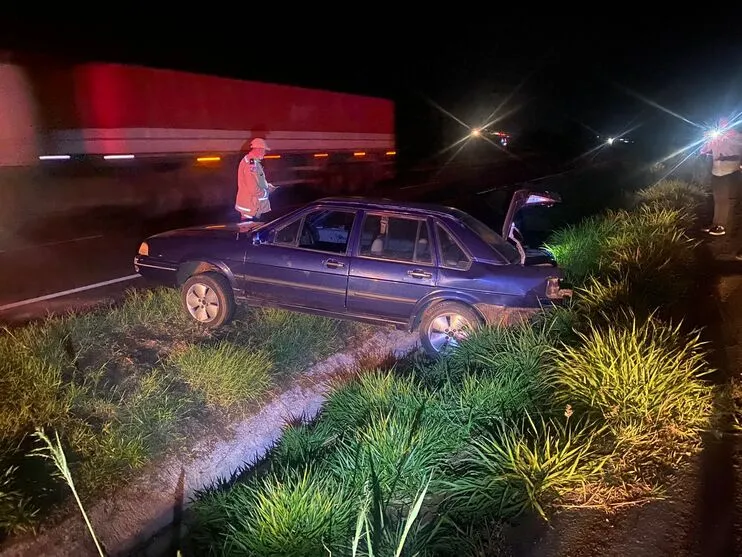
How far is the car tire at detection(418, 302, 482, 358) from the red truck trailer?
27.3 ft

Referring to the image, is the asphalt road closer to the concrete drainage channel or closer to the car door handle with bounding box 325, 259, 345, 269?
the car door handle with bounding box 325, 259, 345, 269

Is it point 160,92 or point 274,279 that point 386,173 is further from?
point 274,279

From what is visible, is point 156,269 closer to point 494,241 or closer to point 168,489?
point 168,489

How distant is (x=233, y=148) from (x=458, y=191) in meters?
8.13

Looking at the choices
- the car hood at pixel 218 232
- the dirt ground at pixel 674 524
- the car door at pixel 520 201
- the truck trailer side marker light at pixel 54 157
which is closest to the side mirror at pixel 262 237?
the car hood at pixel 218 232

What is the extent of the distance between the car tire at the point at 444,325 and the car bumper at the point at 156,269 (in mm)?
2711

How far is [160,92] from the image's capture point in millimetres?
12633

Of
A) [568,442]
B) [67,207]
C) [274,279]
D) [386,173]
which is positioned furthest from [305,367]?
[386,173]

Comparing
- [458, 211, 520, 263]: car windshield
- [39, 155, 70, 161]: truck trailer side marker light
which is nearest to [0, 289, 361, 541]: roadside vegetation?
[458, 211, 520, 263]: car windshield

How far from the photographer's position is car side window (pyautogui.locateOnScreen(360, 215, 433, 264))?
6031 millimetres

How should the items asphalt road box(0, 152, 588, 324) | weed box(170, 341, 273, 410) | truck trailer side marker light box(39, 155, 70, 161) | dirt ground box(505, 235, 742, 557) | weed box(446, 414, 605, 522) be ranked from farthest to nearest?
truck trailer side marker light box(39, 155, 70, 161), asphalt road box(0, 152, 588, 324), weed box(170, 341, 273, 410), weed box(446, 414, 605, 522), dirt ground box(505, 235, 742, 557)

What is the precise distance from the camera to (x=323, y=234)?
A: 7.03 meters

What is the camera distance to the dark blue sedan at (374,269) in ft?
19.1

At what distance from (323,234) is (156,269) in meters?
1.83
